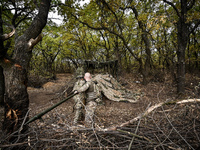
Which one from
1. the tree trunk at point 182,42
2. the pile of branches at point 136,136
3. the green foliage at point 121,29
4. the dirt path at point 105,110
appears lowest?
the dirt path at point 105,110

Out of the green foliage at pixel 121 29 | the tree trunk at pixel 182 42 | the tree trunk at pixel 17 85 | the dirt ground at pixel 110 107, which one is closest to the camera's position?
the dirt ground at pixel 110 107

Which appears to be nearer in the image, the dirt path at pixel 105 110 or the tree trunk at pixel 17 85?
the dirt path at pixel 105 110

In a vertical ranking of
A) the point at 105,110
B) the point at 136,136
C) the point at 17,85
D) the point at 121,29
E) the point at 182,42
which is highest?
the point at 121,29

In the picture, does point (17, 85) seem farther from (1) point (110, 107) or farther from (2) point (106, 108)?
(1) point (110, 107)

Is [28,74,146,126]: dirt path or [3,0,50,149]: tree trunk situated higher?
[3,0,50,149]: tree trunk

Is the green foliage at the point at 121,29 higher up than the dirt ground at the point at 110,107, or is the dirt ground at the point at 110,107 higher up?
the green foliage at the point at 121,29

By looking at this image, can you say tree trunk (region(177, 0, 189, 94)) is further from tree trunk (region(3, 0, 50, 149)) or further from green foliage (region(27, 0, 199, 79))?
tree trunk (region(3, 0, 50, 149))

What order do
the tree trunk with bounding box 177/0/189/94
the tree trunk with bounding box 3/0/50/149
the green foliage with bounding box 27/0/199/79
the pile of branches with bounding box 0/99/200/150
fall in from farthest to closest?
the green foliage with bounding box 27/0/199/79 < the tree trunk with bounding box 177/0/189/94 < the tree trunk with bounding box 3/0/50/149 < the pile of branches with bounding box 0/99/200/150

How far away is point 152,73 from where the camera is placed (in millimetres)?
12305

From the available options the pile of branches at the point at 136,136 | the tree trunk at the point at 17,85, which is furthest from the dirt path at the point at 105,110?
the tree trunk at the point at 17,85

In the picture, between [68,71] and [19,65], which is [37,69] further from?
[68,71]

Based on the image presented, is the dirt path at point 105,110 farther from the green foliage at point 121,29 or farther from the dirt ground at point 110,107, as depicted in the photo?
the green foliage at point 121,29

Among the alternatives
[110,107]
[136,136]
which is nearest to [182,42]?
[110,107]

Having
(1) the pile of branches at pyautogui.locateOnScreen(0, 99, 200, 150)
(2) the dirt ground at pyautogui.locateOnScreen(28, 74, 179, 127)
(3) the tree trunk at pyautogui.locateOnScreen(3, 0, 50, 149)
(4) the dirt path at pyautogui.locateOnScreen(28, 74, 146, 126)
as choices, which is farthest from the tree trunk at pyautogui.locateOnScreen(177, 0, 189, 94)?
(3) the tree trunk at pyautogui.locateOnScreen(3, 0, 50, 149)
